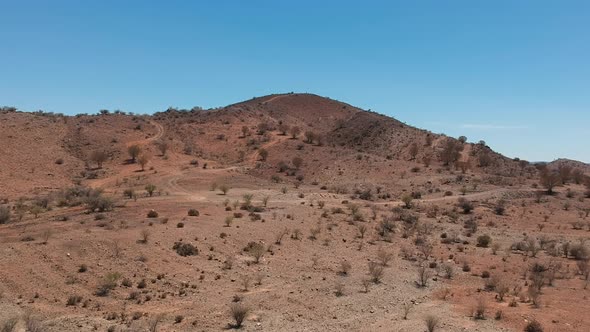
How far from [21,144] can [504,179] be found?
174ft

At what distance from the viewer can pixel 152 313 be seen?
14.8 m

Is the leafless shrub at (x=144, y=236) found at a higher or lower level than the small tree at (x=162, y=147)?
lower

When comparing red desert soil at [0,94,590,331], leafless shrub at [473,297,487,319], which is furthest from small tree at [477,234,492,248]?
leafless shrub at [473,297,487,319]

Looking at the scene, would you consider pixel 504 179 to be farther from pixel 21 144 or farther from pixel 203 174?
pixel 21 144

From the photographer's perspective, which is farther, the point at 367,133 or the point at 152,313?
the point at 367,133

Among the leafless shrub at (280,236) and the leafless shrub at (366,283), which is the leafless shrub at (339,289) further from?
the leafless shrub at (280,236)

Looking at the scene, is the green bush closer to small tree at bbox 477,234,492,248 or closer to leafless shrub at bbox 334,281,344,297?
leafless shrub at bbox 334,281,344,297

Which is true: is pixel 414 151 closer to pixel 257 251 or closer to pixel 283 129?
pixel 283 129

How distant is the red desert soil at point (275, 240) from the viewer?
15477mm

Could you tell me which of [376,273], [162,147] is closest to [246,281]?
[376,273]

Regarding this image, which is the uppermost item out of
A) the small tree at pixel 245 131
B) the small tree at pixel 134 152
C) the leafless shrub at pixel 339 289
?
the small tree at pixel 245 131

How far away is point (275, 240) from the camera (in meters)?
24.9

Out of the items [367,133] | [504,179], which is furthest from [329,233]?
[367,133]

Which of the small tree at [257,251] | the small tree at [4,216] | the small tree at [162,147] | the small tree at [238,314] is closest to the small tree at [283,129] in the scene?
the small tree at [162,147]
